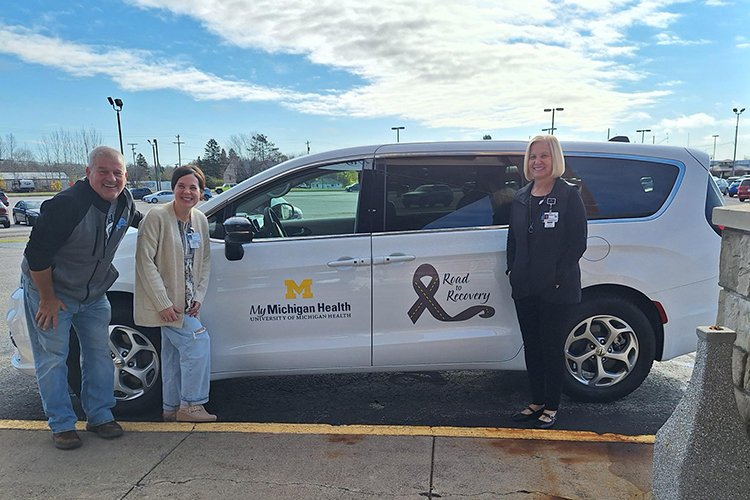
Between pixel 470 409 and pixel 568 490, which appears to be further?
pixel 470 409

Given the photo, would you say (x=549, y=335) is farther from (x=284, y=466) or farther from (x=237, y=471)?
(x=237, y=471)

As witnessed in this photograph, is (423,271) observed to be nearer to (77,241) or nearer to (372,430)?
(372,430)

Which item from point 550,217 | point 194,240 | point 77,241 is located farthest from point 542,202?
point 77,241

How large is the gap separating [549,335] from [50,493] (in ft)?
9.44

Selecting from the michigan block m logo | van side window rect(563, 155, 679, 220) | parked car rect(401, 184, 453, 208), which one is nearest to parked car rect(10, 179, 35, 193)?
the michigan block m logo

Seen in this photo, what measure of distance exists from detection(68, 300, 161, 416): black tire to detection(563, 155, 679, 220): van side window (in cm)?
303

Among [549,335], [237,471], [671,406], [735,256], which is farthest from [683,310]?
[237,471]

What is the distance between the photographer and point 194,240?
132 inches

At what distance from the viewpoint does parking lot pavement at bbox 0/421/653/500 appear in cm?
276

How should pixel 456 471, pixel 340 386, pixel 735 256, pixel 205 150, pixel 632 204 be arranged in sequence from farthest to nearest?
1. pixel 205 150
2. pixel 340 386
3. pixel 632 204
4. pixel 456 471
5. pixel 735 256

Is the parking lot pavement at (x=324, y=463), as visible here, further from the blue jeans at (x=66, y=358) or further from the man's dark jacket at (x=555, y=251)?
the man's dark jacket at (x=555, y=251)

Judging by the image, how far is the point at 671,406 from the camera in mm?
3799

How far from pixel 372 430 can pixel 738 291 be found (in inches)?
84.2

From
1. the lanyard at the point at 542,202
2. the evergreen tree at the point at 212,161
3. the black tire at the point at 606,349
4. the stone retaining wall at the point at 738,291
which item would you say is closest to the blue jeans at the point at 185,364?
the lanyard at the point at 542,202
